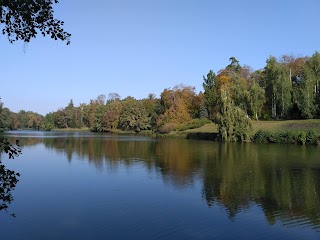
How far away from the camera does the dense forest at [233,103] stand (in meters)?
54.7

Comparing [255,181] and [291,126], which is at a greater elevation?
[291,126]

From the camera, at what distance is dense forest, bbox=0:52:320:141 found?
54688mm

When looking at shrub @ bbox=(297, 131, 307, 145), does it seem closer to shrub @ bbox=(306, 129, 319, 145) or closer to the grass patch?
shrub @ bbox=(306, 129, 319, 145)

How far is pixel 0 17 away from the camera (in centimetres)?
544

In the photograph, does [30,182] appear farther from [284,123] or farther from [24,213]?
[284,123]

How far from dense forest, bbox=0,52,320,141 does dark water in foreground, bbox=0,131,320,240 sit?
1183 inches

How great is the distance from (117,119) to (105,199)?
9255 centimetres

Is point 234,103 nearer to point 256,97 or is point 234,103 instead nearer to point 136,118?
point 256,97

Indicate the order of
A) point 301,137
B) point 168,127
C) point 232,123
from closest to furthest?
point 301,137 → point 232,123 → point 168,127

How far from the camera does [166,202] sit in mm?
14852

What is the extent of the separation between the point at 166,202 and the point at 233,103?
140 ft

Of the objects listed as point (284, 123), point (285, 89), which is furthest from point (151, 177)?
point (285, 89)

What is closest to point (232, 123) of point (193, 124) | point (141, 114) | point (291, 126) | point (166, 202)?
point (291, 126)

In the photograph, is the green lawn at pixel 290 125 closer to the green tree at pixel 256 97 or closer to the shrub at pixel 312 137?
the shrub at pixel 312 137
